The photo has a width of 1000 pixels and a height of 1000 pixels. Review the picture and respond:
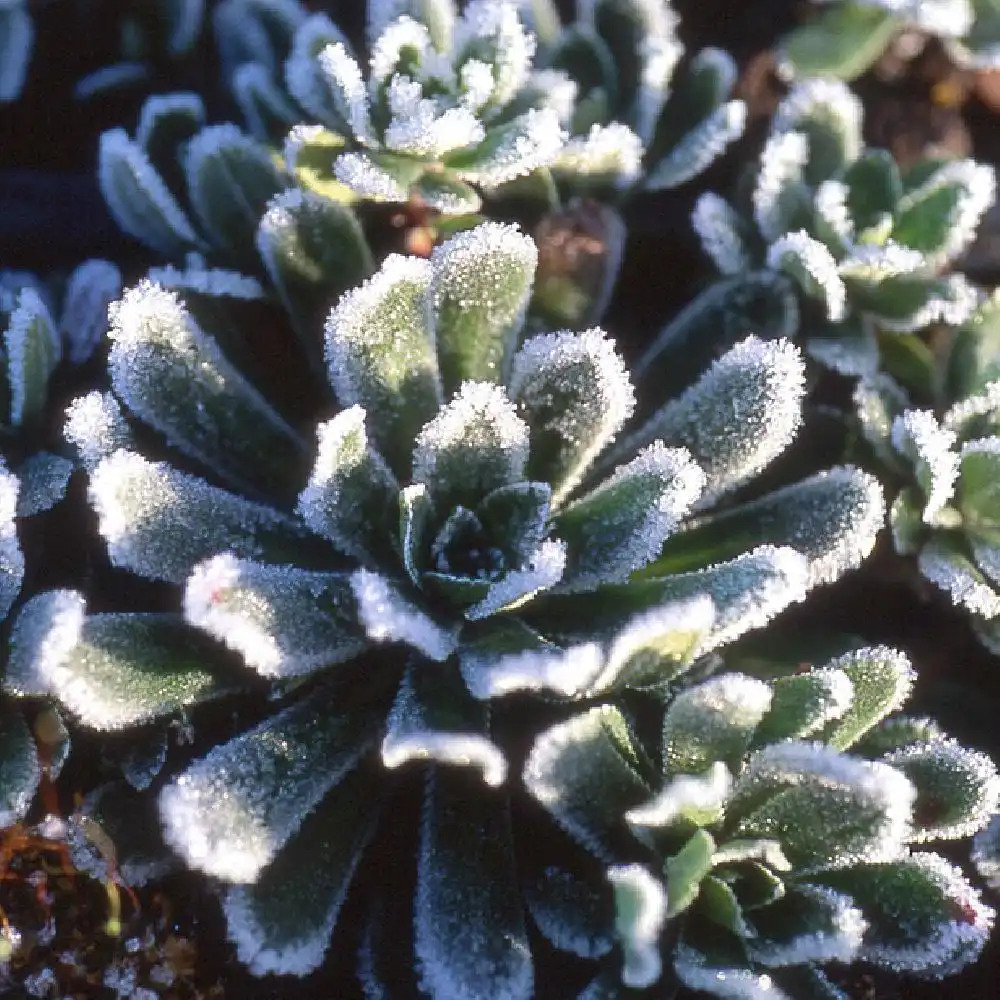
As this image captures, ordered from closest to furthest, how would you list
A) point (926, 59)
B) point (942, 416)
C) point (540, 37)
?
point (942, 416)
point (540, 37)
point (926, 59)

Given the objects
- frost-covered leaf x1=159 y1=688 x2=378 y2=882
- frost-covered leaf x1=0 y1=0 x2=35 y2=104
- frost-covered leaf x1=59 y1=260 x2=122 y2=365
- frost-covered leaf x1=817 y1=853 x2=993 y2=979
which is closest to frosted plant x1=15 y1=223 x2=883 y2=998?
frost-covered leaf x1=159 y1=688 x2=378 y2=882

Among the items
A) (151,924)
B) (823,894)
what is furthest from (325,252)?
(823,894)

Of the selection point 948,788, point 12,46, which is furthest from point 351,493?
point 12,46

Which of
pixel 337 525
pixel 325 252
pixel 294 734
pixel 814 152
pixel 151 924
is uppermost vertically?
pixel 814 152

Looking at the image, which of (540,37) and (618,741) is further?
(540,37)

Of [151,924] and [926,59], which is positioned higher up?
[926,59]

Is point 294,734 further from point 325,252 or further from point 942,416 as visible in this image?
point 942,416

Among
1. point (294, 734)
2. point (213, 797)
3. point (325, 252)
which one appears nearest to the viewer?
point (213, 797)

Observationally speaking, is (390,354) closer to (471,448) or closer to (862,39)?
(471,448)
